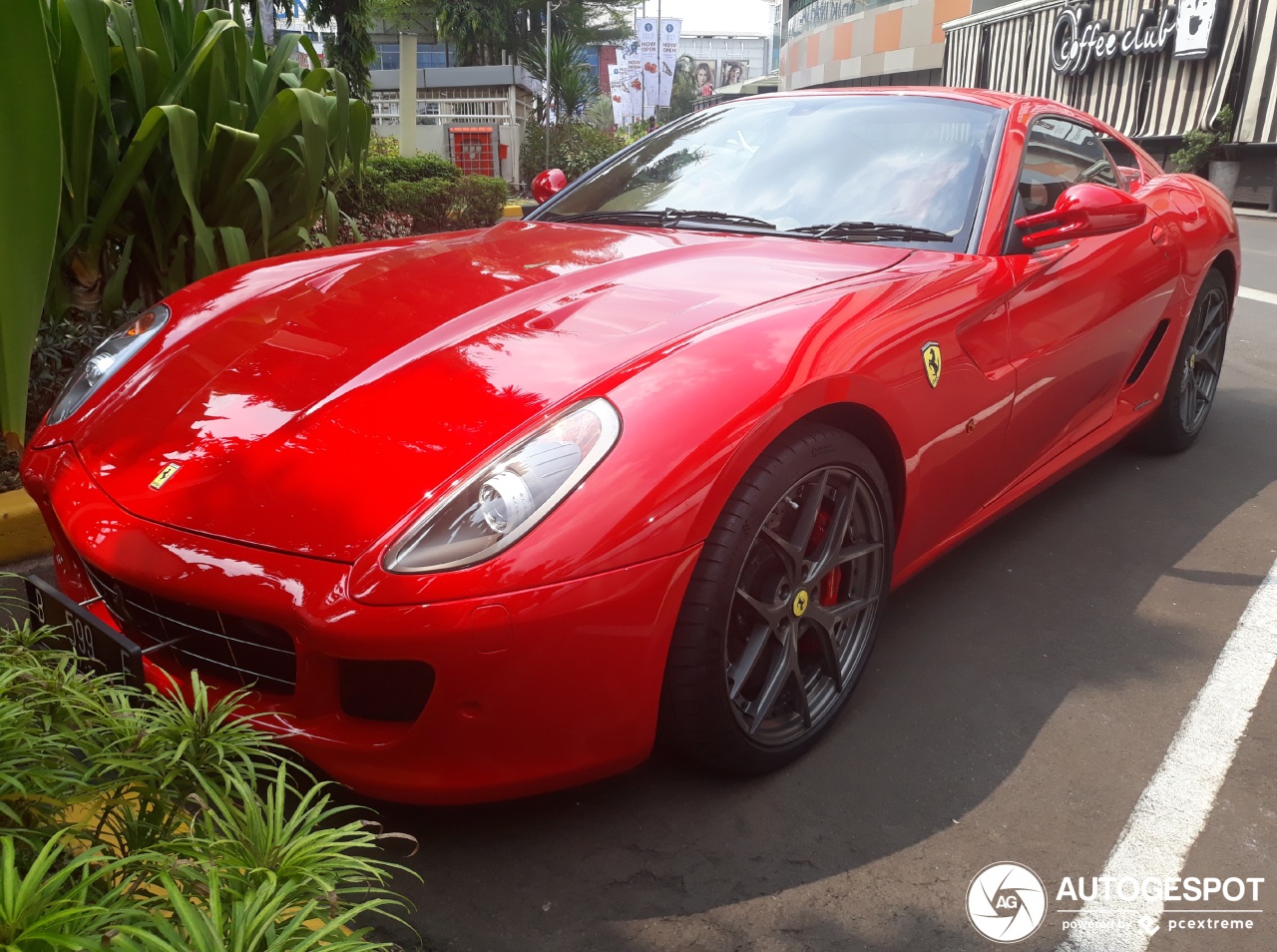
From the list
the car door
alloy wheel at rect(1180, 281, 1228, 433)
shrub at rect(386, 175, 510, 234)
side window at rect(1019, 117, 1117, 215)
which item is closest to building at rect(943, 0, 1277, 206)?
shrub at rect(386, 175, 510, 234)

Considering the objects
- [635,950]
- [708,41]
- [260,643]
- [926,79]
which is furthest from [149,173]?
[708,41]

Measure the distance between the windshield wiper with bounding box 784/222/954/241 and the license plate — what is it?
6.41 feet

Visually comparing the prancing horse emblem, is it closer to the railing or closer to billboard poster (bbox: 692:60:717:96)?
the railing

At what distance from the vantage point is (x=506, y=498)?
1776mm

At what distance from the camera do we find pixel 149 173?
4.05 metres

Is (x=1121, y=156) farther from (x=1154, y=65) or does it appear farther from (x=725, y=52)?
(x=725, y=52)

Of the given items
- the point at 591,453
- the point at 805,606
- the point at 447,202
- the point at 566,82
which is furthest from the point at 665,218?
the point at 566,82

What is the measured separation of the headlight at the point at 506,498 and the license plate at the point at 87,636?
0.42 m

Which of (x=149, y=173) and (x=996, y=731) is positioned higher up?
(x=149, y=173)

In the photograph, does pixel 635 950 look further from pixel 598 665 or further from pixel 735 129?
pixel 735 129

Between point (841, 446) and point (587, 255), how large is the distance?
95cm

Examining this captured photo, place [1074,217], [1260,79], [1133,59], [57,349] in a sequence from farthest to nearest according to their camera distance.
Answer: [1133,59] → [1260,79] → [57,349] → [1074,217]

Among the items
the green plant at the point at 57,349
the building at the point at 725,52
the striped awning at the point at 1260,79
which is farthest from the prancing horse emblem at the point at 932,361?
the building at the point at 725,52

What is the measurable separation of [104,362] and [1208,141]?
867 inches
